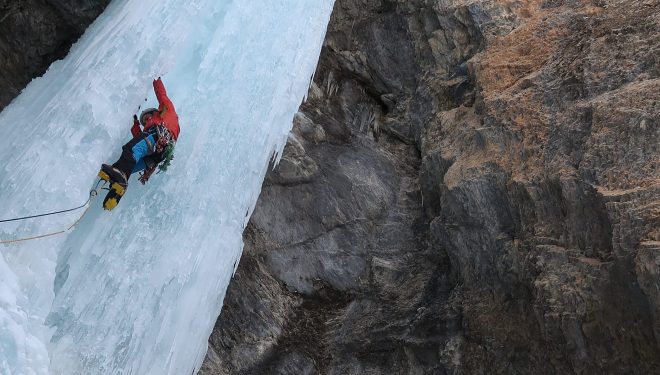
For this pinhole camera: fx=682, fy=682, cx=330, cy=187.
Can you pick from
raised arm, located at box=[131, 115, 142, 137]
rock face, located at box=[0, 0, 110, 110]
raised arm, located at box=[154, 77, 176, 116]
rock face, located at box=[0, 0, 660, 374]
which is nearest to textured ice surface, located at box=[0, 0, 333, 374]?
raised arm, located at box=[131, 115, 142, 137]

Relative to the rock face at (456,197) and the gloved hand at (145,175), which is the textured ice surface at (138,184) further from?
the rock face at (456,197)

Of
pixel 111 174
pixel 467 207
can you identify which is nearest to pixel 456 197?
pixel 467 207

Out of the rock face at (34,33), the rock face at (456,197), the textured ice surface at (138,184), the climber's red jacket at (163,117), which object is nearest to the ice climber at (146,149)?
the climber's red jacket at (163,117)

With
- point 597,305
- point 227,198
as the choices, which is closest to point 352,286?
point 227,198

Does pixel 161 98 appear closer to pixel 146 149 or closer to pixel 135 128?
pixel 135 128

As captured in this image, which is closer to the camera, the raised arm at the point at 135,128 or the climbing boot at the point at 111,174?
the climbing boot at the point at 111,174

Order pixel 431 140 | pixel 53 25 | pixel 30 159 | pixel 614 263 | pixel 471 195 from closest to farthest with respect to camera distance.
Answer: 1. pixel 614 263
2. pixel 30 159
3. pixel 471 195
4. pixel 431 140
5. pixel 53 25

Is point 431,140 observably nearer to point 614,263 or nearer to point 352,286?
point 352,286
